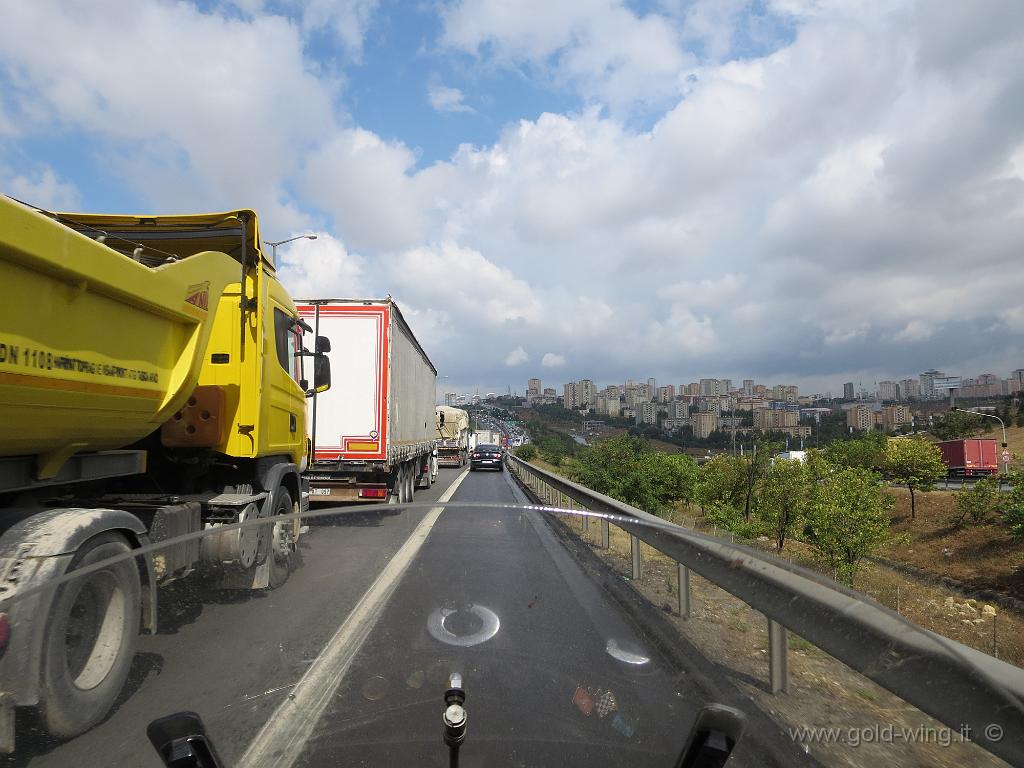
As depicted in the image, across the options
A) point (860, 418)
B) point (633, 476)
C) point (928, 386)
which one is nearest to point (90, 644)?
point (633, 476)

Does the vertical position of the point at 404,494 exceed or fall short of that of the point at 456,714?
it falls short

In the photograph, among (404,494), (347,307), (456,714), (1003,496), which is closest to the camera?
(456,714)

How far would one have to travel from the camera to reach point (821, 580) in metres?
2.35

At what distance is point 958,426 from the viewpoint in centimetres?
7262

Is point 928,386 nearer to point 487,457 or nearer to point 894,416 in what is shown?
point 894,416

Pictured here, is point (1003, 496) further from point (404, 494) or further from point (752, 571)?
point (752, 571)

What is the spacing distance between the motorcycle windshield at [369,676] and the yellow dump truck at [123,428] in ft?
0.08

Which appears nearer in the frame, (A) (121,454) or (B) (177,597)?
(B) (177,597)

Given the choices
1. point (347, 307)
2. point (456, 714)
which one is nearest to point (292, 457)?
point (347, 307)

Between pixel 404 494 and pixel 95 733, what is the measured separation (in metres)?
14.8

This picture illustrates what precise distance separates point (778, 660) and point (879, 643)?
1.47 m

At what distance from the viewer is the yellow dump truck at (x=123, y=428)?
2.24 metres

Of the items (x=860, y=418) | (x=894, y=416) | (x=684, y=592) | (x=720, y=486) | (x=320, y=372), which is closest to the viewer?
(x=684, y=592)

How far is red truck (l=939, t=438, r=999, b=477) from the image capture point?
175 ft
